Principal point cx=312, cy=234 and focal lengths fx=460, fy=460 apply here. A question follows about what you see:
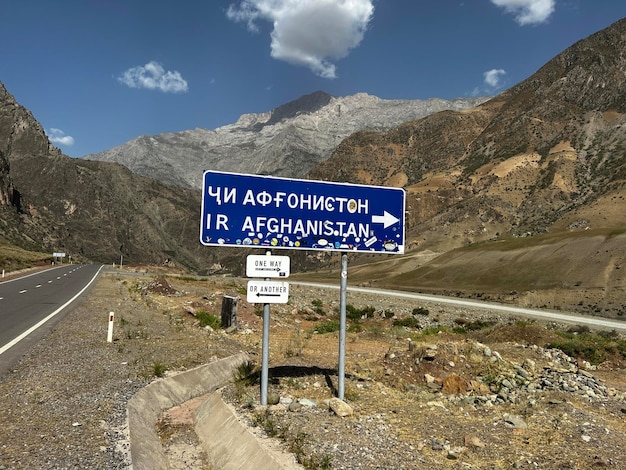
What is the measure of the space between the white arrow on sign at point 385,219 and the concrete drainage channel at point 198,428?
4.18 m

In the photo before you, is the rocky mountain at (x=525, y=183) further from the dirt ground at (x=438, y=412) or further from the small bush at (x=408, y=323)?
the dirt ground at (x=438, y=412)

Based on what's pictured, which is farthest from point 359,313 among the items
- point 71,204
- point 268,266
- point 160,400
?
point 71,204

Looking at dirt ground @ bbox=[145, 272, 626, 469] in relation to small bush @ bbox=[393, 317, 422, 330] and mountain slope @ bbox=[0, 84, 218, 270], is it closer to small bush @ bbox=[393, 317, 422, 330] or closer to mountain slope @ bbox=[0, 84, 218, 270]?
small bush @ bbox=[393, 317, 422, 330]

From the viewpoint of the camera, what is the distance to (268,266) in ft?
25.5

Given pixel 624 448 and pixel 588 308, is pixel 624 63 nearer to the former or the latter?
pixel 588 308

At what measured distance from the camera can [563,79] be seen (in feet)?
441

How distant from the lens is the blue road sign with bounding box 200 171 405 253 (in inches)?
304

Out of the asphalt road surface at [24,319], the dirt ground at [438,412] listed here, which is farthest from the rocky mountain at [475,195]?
the asphalt road surface at [24,319]

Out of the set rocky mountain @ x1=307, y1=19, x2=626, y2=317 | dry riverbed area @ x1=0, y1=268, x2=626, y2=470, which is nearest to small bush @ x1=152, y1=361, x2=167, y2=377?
dry riverbed area @ x1=0, y1=268, x2=626, y2=470

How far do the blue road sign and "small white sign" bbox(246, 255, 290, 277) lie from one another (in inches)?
8.7

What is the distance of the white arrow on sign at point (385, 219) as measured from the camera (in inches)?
340

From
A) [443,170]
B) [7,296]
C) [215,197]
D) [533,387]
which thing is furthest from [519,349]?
[443,170]

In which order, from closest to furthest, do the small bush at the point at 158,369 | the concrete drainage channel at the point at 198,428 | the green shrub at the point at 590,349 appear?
the concrete drainage channel at the point at 198,428 < the small bush at the point at 158,369 < the green shrub at the point at 590,349

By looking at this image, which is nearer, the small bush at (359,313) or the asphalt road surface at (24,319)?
the asphalt road surface at (24,319)
